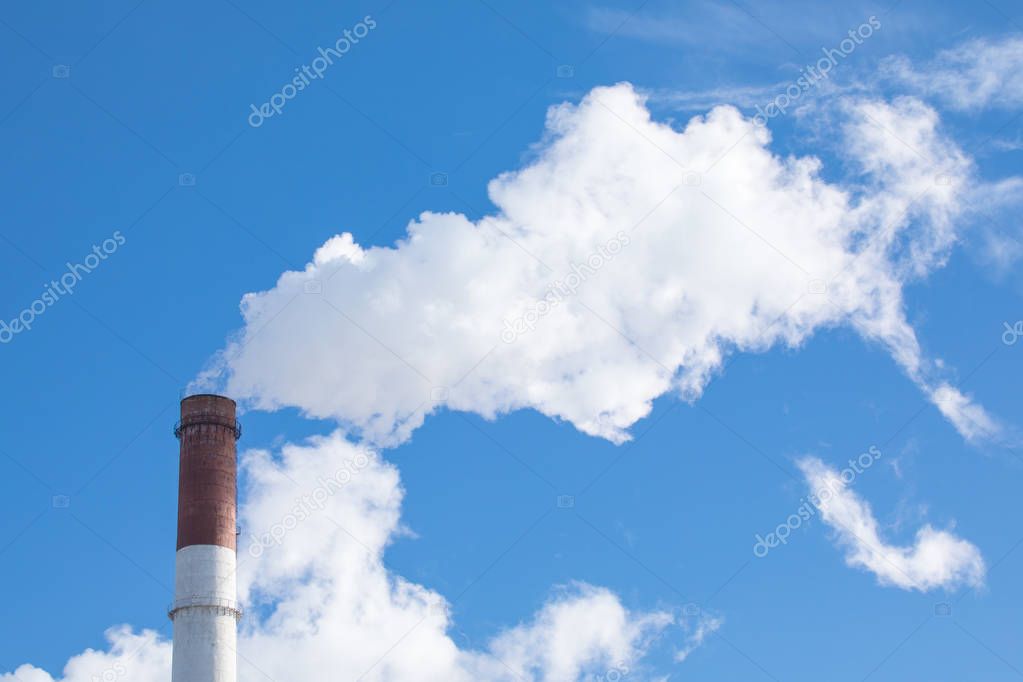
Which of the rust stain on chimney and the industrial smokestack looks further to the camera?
the rust stain on chimney

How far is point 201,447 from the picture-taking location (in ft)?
170

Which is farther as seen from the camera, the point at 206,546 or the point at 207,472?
the point at 207,472

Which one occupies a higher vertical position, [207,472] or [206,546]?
[207,472]

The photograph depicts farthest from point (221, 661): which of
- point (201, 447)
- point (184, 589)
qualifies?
point (201, 447)

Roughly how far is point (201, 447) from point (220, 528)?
368cm

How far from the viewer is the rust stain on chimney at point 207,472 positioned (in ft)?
164

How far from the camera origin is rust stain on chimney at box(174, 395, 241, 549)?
50.1m

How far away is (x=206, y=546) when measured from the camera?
49.6m

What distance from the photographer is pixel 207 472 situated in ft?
168

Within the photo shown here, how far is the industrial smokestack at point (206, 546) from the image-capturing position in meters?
48.3

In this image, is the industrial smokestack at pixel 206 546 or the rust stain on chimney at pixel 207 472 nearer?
the industrial smokestack at pixel 206 546

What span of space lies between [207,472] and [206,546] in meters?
3.23

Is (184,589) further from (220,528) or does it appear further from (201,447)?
(201,447)

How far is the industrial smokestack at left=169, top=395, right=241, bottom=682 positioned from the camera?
158 feet
